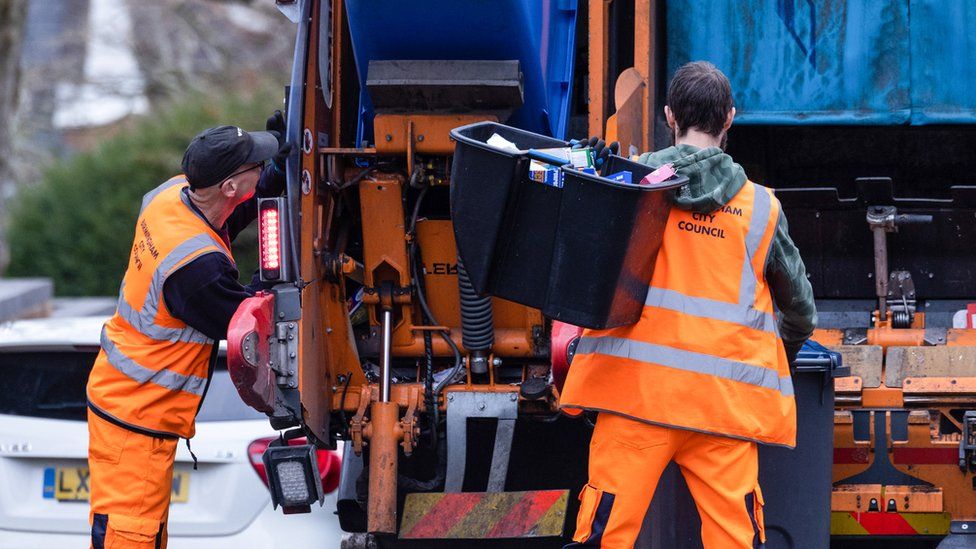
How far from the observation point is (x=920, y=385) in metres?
4.22

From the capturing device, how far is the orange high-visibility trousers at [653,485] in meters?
3.32

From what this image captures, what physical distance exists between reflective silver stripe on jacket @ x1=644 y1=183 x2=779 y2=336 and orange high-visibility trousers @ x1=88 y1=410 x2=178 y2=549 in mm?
1497

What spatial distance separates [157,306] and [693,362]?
155cm

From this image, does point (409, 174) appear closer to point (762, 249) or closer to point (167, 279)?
point (167, 279)

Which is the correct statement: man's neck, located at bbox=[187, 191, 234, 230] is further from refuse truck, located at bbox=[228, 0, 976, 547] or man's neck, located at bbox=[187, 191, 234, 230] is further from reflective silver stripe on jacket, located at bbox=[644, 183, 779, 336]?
reflective silver stripe on jacket, located at bbox=[644, 183, 779, 336]

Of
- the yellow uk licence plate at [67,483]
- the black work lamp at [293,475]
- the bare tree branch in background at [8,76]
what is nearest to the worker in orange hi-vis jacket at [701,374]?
the black work lamp at [293,475]

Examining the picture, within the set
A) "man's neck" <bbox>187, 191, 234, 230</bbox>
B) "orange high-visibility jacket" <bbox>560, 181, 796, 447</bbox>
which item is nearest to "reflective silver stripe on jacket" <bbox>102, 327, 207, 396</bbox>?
"man's neck" <bbox>187, 191, 234, 230</bbox>

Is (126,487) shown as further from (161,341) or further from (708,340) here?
(708,340)

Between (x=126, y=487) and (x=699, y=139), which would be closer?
(x=699, y=139)

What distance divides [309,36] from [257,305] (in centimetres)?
97

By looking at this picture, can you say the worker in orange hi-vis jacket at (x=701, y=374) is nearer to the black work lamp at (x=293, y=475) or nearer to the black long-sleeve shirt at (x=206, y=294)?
the black work lamp at (x=293, y=475)

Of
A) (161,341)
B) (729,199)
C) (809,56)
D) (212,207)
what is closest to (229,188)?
(212,207)

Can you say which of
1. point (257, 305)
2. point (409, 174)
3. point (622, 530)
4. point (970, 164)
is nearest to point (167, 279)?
point (257, 305)

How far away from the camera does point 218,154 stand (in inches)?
150
